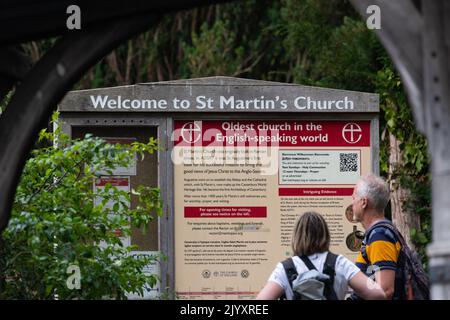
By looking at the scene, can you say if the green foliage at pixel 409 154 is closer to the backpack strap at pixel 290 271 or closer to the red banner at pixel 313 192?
the red banner at pixel 313 192

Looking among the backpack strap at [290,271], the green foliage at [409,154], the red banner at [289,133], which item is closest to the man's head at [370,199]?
the backpack strap at [290,271]

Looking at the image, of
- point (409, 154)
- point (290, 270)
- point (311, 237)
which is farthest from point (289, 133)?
point (290, 270)

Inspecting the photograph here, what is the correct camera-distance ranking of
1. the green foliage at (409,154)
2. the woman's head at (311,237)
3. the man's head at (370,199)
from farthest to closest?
the green foliage at (409,154) < the man's head at (370,199) < the woman's head at (311,237)

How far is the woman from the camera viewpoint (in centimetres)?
634

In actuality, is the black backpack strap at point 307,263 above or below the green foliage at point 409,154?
below

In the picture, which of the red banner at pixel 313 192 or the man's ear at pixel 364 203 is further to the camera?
the red banner at pixel 313 192

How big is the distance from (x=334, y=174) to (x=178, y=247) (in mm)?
1432

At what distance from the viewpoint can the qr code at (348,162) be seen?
10.9 m

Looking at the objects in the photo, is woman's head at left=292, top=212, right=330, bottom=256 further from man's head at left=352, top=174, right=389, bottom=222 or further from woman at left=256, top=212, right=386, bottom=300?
man's head at left=352, top=174, right=389, bottom=222

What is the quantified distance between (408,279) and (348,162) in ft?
12.8

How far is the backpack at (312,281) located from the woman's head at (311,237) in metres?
0.05

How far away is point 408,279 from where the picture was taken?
7.05m

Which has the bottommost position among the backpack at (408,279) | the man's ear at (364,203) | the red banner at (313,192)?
the backpack at (408,279)
